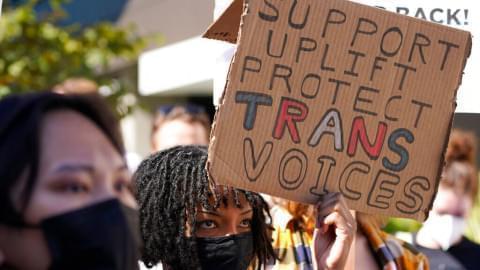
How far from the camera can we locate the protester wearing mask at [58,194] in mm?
2096

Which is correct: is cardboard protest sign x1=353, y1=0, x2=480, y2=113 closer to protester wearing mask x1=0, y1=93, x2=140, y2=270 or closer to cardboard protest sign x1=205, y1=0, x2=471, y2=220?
cardboard protest sign x1=205, y1=0, x2=471, y2=220

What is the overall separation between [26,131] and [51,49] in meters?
6.34

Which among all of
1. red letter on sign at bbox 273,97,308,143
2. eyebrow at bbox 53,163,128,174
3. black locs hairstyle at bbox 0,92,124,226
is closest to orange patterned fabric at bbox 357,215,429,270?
red letter on sign at bbox 273,97,308,143

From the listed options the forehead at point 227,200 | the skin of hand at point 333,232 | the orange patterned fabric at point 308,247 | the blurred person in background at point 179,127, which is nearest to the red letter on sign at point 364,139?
the skin of hand at point 333,232

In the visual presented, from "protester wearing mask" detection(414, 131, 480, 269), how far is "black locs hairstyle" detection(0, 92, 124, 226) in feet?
10.4

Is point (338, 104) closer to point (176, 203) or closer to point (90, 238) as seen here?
point (176, 203)

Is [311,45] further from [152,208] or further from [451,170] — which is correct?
[451,170]

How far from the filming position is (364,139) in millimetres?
3174

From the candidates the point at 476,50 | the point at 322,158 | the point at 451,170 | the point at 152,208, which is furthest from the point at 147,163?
the point at 451,170

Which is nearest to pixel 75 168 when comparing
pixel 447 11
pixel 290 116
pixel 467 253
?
pixel 290 116

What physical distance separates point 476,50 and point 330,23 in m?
1.14

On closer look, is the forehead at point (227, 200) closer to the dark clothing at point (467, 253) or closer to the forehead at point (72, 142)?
the forehead at point (72, 142)

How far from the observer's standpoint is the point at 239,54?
2.97m

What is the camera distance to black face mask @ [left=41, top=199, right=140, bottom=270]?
2.09 meters
